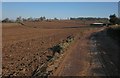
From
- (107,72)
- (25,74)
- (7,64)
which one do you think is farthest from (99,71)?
(7,64)

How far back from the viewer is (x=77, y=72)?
46.3 ft

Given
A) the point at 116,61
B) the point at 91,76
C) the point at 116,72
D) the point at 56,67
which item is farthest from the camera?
the point at 116,61

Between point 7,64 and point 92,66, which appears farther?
point 7,64

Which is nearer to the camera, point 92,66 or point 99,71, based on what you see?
point 99,71

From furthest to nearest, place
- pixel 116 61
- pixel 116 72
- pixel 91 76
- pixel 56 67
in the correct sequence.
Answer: pixel 116 61 → pixel 56 67 → pixel 116 72 → pixel 91 76

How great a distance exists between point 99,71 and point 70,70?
1537mm

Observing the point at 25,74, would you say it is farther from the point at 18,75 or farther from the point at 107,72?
the point at 107,72

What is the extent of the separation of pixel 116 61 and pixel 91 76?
4.85 meters

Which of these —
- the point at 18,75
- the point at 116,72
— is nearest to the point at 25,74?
the point at 18,75

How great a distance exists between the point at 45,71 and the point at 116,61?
5.35 meters

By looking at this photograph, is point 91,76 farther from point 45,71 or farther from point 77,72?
point 45,71

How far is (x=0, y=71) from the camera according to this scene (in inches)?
621

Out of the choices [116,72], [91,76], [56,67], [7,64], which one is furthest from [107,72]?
[7,64]

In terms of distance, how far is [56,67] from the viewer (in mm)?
15523
